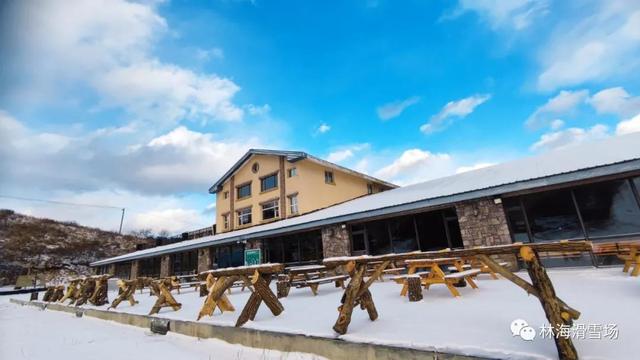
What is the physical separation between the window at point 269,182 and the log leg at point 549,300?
18852 millimetres

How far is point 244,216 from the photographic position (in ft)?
74.2

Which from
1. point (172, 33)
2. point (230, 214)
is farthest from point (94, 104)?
point (230, 214)

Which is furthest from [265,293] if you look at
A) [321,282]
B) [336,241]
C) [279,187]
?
[279,187]

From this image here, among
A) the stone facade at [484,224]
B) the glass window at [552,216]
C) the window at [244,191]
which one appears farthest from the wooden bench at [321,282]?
the window at [244,191]

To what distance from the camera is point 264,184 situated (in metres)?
21.8

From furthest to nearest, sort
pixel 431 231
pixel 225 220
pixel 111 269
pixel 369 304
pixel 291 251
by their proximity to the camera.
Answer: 1. pixel 111 269
2. pixel 225 220
3. pixel 291 251
4. pixel 431 231
5. pixel 369 304

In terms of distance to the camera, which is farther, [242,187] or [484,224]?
[242,187]

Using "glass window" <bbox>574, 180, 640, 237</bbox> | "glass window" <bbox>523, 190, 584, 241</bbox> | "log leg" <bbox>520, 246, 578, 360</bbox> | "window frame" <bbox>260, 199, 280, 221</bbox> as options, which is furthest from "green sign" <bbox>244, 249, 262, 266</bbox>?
"log leg" <bbox>520, 246, 578, 360</bbox>

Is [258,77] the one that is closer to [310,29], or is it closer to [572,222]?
[310,29]

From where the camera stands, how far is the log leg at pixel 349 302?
372 centimetres

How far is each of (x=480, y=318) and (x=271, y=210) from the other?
18025mm

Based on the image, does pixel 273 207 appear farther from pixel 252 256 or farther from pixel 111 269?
pixel 111 269

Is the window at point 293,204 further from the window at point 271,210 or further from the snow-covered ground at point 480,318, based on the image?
the snow-covered ground at point 480,318

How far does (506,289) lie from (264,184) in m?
18.1
